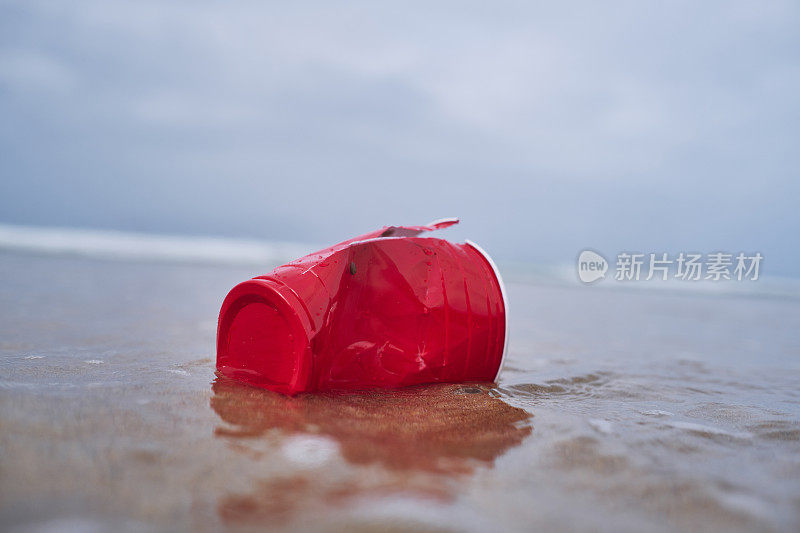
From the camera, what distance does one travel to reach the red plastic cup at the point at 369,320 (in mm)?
1684

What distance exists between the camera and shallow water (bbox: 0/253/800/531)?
0.97m

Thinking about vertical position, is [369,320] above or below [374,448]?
above

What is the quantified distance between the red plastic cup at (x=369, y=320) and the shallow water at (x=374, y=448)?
8cm

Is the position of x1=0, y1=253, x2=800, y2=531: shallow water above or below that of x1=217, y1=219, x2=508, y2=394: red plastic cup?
below

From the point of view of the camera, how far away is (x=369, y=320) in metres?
1.85

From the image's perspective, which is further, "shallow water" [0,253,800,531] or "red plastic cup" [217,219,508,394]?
"red plastic cup" [217,219,508,394]

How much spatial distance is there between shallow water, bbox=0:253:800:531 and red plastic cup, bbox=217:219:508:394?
0.26ft

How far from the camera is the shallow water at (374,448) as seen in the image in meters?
0.97

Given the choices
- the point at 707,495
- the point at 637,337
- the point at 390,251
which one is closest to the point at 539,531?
the point at 707,495

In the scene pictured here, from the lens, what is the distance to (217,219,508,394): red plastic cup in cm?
168

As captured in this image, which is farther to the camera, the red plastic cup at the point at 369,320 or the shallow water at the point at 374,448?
the red plastic cup at the point at 369,320

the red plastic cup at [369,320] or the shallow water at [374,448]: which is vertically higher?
the red plastic cup at [369,320]

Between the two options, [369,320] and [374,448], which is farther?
[369,320]

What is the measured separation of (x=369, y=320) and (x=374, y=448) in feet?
2.02
